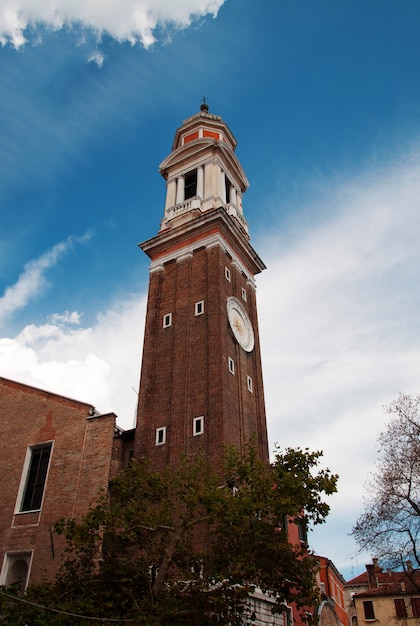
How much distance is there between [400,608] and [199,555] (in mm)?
33703

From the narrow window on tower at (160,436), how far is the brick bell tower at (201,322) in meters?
0.05

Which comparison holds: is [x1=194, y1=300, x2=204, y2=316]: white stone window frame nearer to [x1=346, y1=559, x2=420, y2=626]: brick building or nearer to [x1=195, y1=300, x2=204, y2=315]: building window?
[x1=195, y1=300, x2=204, y2=315]: building window

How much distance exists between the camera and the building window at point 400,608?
1628 inches

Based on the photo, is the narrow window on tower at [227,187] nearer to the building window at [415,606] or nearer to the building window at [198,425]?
the building window at [198,425]

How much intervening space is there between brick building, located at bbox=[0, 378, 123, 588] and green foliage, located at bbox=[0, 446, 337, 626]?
19.3 ft

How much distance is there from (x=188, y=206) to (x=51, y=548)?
22039 millimetres

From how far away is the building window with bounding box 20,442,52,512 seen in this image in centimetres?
2366

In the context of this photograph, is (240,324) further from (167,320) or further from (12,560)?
(12,560)

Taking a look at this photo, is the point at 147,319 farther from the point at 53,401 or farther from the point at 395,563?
the point at 395,563

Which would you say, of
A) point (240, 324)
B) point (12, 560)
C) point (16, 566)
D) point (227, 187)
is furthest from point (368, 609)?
point (227, 187)

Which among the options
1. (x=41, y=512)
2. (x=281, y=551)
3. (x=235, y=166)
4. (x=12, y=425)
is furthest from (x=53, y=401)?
(x=235, y=166)

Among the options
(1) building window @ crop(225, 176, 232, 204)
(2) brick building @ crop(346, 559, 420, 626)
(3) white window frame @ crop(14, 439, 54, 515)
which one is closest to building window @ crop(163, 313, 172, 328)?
(3) white window frame @ crop(14, 439, 54, 515)

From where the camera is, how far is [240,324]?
30969 millimetres

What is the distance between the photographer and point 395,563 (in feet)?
66.9
